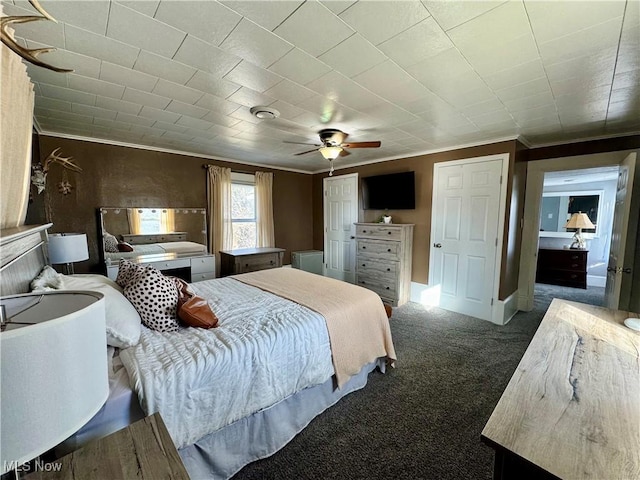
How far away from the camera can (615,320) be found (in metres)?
1.63

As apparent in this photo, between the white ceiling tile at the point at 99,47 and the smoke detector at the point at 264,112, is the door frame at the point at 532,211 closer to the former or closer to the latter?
the smoke detector at the point at 264,112

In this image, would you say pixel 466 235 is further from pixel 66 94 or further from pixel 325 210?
pixel 66 94

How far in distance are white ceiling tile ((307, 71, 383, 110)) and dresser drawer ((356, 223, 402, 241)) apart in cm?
223

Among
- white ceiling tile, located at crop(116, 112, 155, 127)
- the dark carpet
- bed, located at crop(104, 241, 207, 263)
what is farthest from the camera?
bed, located at crop(104, 241, 207, 263)

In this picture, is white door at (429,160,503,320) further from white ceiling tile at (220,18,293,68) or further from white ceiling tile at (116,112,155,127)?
white ceiling tile at (116,112,155,127)

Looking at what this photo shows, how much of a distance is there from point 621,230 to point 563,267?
10.7 ft

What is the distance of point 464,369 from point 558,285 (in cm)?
461

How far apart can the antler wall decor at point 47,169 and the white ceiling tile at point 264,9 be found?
2.82 metres

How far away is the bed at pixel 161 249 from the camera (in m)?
3.63

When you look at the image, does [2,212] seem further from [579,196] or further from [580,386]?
[579,196]

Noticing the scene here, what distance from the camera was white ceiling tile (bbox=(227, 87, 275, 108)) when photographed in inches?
85.0

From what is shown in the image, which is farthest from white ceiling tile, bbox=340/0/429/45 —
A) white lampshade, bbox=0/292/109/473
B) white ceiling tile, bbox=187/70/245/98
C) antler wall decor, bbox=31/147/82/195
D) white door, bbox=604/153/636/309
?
antler wall decor, bbox=31/147/82/195

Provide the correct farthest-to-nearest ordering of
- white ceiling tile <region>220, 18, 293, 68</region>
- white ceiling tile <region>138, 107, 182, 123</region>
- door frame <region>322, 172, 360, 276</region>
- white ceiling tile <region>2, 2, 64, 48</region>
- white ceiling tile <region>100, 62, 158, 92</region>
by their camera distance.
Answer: door frame <region>322, 172, 360, 276</region>, white ceiling tile <region>138, 107, 182, 123</region>, white ceiling tile <region>100, 62, 158, 92</region>, white ceiling tile <region>220, 18, 293, 68</region>, white ceiling tile <region>2, 2, 64, 48</region>

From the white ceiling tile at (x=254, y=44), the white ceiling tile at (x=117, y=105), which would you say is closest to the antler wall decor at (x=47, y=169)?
the white ceiling tile at (x=117, y=105)
